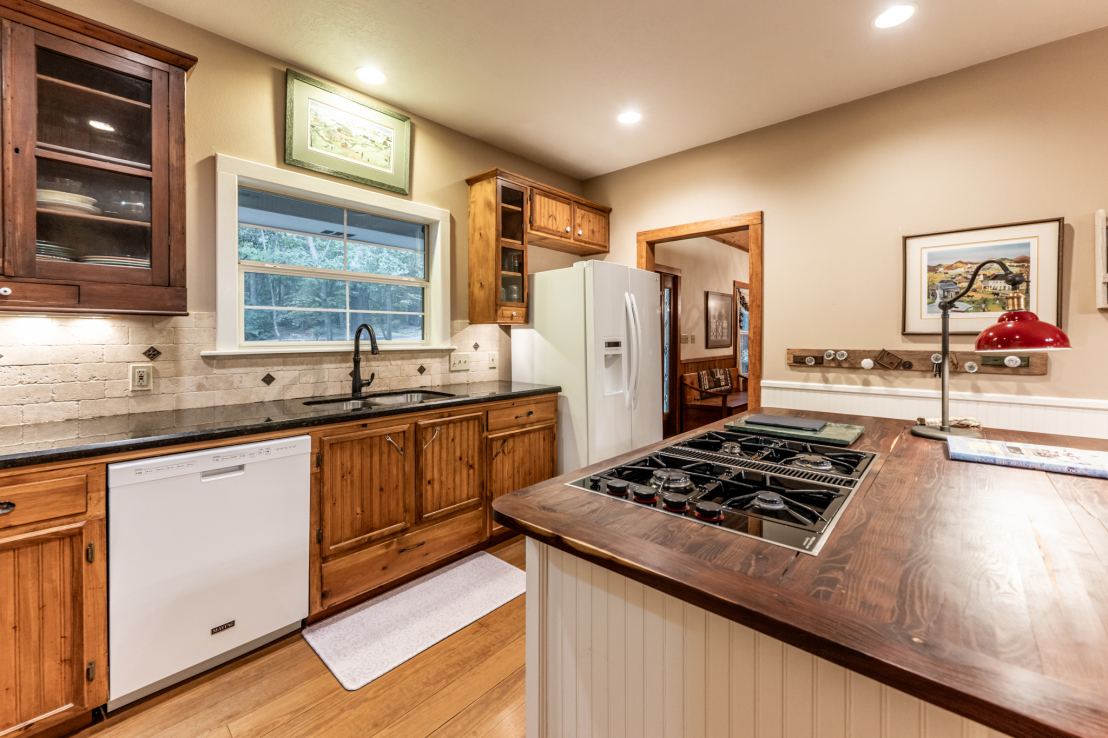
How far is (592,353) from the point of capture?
325cm

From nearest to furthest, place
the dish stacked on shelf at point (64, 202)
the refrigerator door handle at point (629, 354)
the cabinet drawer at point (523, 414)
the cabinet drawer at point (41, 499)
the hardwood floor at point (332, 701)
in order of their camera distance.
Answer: the cabinet drawer at point (41, 499) → the hardwood floor at point (332, 701) → the dish stacked on shelf at point (64, 202) → the cabinet drawer at point (523, 414) → the refrigerator door handle at point (629, 354)

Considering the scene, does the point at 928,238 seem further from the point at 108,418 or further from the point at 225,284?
the point at 108,418

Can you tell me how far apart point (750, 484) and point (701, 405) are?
4081 millimetres

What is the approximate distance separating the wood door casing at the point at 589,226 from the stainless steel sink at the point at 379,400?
74.4 inches

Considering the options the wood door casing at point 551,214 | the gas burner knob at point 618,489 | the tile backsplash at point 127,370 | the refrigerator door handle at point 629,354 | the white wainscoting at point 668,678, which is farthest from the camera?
the wood door casing at point 551,214

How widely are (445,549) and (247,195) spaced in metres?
2.26

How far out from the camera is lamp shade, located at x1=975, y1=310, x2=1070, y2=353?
4.58 feet

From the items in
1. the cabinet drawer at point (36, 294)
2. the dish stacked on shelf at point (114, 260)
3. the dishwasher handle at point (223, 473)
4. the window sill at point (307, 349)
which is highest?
the dish stacked on shelf at point (114, 260)

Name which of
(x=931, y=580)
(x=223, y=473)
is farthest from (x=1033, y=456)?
(x=223, y=473)

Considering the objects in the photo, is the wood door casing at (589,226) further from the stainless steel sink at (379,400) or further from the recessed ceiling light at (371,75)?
the stainless steel sink at (379,400)

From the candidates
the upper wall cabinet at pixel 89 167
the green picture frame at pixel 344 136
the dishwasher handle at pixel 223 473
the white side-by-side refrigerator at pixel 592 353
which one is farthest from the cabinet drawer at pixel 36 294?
the white side-by-side refrigerator at pixel 592 353

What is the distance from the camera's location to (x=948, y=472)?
1.29 metres

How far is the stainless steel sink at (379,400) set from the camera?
2.61 metres

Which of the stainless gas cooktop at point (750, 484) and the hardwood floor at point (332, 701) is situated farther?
the hardwood floor at point (332, 701)
